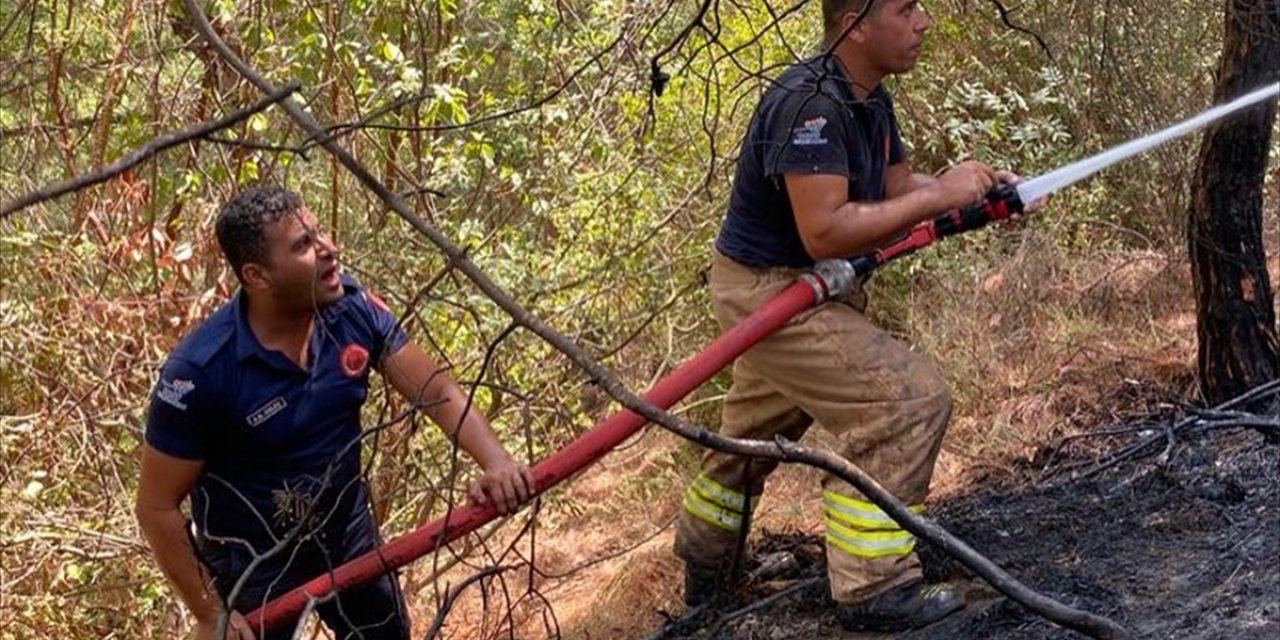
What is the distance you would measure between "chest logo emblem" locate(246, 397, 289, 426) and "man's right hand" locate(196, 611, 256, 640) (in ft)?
1.50

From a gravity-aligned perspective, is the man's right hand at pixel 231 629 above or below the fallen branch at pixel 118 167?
below

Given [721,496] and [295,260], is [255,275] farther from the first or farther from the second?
[721,496]

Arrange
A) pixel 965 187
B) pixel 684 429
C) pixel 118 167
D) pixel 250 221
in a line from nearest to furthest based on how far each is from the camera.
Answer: pixel 118 167 < pixel 684 429 < pixel 250 221 < pixel 965 187

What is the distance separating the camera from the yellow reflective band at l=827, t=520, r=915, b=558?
3.87 meters

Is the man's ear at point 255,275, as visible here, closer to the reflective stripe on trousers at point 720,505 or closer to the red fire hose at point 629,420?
the red fire hose at point 629,420

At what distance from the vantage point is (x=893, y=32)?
3.85 metres

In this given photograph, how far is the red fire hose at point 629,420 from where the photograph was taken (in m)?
3.58

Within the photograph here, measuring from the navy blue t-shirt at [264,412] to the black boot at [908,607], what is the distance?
1.37m

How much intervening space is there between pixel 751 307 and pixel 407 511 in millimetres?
2899

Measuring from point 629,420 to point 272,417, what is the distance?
0.88 meters

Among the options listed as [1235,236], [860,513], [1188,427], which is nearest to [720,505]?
[860,513]

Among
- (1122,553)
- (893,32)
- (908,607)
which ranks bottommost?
(1122,553)

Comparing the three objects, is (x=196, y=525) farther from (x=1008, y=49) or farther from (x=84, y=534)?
(x=1008, y=49)

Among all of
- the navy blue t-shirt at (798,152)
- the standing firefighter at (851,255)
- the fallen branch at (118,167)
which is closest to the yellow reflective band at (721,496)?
the standing firefighter at (851,255)
